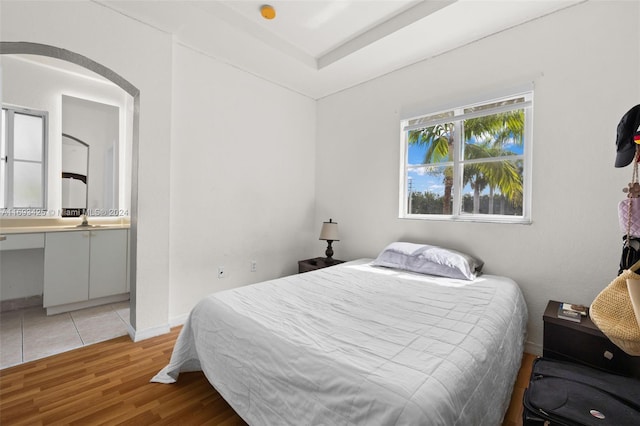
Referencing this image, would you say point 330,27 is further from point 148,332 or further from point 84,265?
point 84,265

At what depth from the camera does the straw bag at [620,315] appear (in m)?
1.15

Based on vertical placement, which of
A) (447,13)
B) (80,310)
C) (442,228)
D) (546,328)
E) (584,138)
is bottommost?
(80,310)

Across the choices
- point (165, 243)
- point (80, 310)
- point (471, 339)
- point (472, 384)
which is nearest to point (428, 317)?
point (471, 339)

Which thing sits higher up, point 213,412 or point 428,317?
point 428,317

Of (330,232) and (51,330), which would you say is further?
(330,232)

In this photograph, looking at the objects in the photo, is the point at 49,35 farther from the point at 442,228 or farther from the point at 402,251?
the point at 442,228

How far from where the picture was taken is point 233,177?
125 inches

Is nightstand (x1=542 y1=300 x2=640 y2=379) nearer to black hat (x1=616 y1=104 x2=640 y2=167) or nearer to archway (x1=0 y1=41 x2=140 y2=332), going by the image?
black hat (x1=616 y1=104 x2=640 y2=167)

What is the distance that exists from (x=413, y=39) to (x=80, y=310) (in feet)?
15.2

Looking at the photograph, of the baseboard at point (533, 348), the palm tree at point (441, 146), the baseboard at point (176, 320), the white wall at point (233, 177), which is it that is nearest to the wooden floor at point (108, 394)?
the baseboard at point (533, 348)

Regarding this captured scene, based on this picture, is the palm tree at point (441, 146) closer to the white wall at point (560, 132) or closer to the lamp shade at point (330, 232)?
the white wall at point (560, 132)

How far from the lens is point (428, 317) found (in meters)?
1.54

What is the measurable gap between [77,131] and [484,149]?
480cm

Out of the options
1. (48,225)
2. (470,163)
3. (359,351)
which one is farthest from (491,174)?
(48,225)
